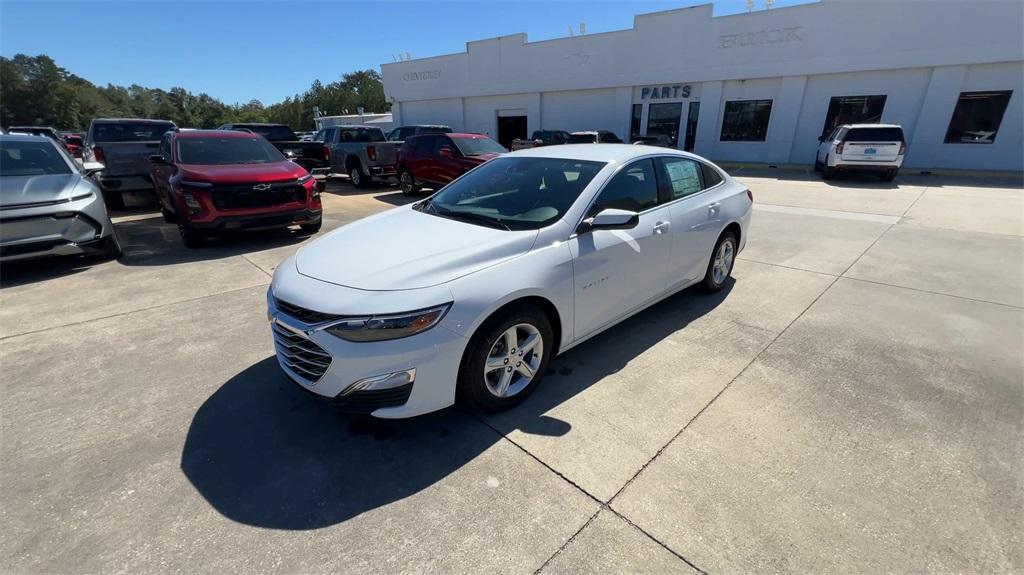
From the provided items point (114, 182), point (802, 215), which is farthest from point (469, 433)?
point (114, 182)

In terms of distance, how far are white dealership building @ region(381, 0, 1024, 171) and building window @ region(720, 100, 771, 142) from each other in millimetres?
43

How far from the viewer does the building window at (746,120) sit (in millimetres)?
19125

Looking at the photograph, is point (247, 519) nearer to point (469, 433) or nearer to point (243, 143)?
point (469, 433)

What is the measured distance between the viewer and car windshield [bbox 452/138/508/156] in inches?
434

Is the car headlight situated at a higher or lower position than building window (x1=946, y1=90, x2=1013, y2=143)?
lower

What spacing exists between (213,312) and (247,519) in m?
3.01

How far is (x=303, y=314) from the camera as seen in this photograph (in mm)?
2473

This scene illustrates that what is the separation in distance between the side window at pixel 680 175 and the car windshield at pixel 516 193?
0.88 metres

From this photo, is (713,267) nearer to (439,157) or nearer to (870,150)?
(439,157)

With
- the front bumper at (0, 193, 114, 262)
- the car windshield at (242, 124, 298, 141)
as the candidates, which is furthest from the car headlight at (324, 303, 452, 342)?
the car windshield at (242, 124, 298, 141)

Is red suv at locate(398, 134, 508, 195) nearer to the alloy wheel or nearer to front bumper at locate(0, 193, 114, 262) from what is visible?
front bumper at locate(0, 193, 114, 262)

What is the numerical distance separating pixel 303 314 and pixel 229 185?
16.6ft

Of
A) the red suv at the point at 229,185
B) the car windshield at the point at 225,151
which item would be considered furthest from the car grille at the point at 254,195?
the car windshield at the point at 225,151

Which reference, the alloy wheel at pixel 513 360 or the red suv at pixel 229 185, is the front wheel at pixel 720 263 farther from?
the red suv at pixel 229 185
